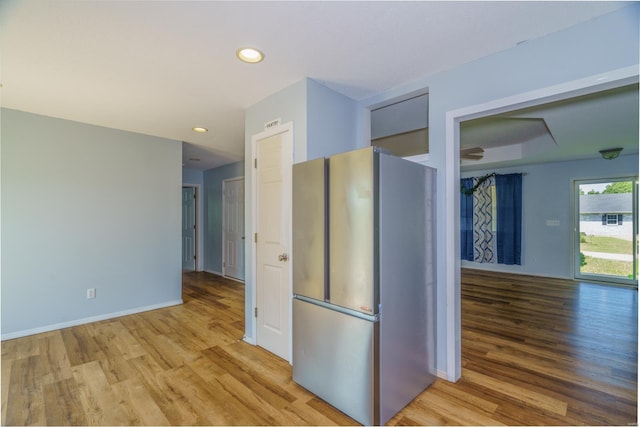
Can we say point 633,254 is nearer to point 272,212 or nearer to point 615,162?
point 615,162

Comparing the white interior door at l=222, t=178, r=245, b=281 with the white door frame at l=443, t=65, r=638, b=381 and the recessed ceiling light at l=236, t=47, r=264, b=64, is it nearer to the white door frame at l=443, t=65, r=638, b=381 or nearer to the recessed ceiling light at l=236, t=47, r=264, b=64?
the recessed ceiling light at l=236, t=47, r=264, b=64

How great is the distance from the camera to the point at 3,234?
2.97 meters

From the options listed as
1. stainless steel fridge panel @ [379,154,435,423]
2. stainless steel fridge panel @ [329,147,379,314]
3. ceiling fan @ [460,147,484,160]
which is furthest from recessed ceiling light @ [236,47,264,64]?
ceiling fan @ [460,147,484,160]

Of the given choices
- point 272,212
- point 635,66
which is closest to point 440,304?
point 272,212

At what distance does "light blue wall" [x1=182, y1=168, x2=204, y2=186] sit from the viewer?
260 inches

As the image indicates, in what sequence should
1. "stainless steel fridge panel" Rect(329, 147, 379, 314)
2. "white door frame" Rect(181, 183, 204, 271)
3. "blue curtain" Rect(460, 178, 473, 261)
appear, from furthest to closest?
1. "blue curtain" Rect(460, 178, 473, 261)
2. "white door frame" Rect(181, 183, 204, 271)
3. "stainless steel fridge panel" Rect(329, 147, 379, 314)

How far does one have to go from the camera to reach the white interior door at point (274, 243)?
2.55 m

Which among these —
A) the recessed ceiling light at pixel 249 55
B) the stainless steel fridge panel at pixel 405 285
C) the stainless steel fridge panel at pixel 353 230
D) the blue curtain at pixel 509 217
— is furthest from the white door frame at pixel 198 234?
the blue curtain at pixel 509 217

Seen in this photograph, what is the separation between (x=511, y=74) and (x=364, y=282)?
70.6 inches

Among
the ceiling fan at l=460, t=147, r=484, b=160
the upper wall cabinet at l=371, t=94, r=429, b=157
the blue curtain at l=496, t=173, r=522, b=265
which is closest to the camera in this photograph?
the upper wall cabinet at l=371, t=94, r=429, b=157

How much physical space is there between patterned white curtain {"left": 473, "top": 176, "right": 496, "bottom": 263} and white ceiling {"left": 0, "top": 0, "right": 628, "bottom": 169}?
5314mm

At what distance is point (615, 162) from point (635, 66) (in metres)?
5.31

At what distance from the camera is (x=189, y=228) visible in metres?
6.90

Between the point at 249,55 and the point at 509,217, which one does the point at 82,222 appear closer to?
the point at 249,55
